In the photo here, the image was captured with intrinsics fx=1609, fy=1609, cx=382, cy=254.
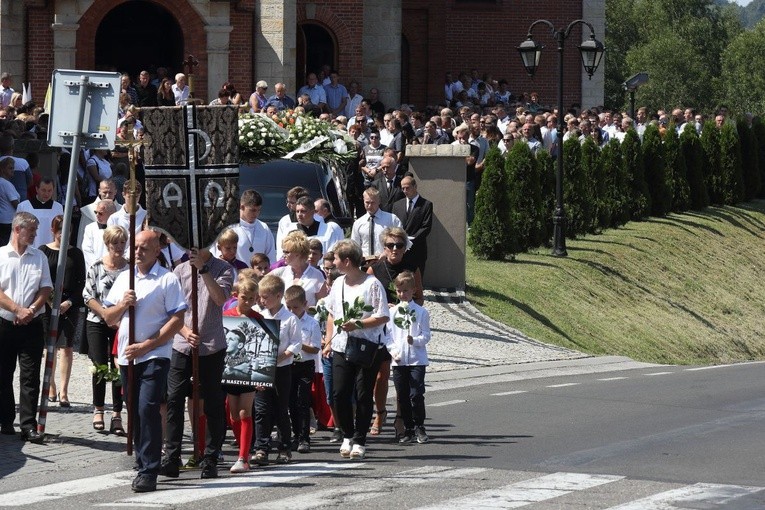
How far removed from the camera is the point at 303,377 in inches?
499

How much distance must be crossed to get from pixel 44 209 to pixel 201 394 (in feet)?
17.1

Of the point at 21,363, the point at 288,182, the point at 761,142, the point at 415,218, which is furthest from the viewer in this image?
the point at 761,142

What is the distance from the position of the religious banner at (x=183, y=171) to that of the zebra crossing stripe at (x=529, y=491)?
9.06ft

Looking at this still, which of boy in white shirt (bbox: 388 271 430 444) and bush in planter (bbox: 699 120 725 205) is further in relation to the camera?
bush in planter (bbox: 699 120 725 205)

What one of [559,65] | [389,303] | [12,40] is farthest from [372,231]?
[12,40]

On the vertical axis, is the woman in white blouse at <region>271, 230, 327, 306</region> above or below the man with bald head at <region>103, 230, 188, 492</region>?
above

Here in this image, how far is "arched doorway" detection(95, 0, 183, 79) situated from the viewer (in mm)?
35375

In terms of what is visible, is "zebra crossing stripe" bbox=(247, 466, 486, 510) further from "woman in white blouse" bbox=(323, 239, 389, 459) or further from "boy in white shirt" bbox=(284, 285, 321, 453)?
"boy in white shirt" bbox=(284, 285, 321, 453)

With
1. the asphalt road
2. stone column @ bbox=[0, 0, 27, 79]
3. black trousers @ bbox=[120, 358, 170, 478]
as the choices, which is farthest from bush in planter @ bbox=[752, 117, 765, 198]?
black trousers @ bbox=[120, 358, 170, 478]

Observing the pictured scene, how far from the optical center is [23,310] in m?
12.9

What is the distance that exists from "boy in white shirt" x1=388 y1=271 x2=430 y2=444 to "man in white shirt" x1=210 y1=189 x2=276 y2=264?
1.78 metres

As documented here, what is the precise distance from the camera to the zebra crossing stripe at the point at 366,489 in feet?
33.7

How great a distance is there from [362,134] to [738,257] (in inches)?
508

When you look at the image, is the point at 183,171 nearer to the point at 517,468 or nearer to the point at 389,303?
the point at 389,303
